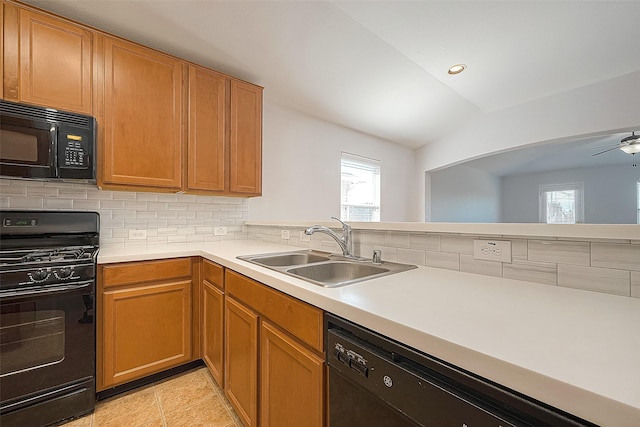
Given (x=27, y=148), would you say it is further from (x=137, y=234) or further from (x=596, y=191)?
(x=596, y=191)

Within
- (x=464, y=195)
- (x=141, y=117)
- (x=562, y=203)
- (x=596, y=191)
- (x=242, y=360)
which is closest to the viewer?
(x=242, y=360)

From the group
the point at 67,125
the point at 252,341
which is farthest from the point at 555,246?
the point at 67,125

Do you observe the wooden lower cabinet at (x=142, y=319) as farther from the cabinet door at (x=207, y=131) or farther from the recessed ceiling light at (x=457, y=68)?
the recessed ceiling light at (x=457, y=68)

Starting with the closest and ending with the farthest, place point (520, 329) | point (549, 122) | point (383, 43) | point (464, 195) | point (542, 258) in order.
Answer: point (520, 329), point (542, 258), point (383, 43), point (549, 122), point (464, 195)

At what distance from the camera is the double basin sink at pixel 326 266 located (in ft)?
4.10

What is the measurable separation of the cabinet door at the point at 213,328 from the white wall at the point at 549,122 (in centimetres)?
420

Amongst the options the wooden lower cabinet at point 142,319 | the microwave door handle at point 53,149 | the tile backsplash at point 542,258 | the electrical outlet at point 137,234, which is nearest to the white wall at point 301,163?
the electrical outlet at point 137,234

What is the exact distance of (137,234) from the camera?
2.15 meters

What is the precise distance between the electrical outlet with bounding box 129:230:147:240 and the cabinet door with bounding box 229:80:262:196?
0.79 m

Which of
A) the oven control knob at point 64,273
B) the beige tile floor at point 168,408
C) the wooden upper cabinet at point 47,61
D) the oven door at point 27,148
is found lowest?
the beige tile floor at point 168,408

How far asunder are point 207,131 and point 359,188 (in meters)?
2.44

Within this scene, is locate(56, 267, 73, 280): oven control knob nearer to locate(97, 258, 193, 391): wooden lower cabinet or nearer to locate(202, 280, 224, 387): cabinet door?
locate(97, 258, 193, 391): wooden lower cabinet

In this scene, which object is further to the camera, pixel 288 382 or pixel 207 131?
pixel 207 131

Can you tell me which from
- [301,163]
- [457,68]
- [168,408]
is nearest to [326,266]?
[168,408]
